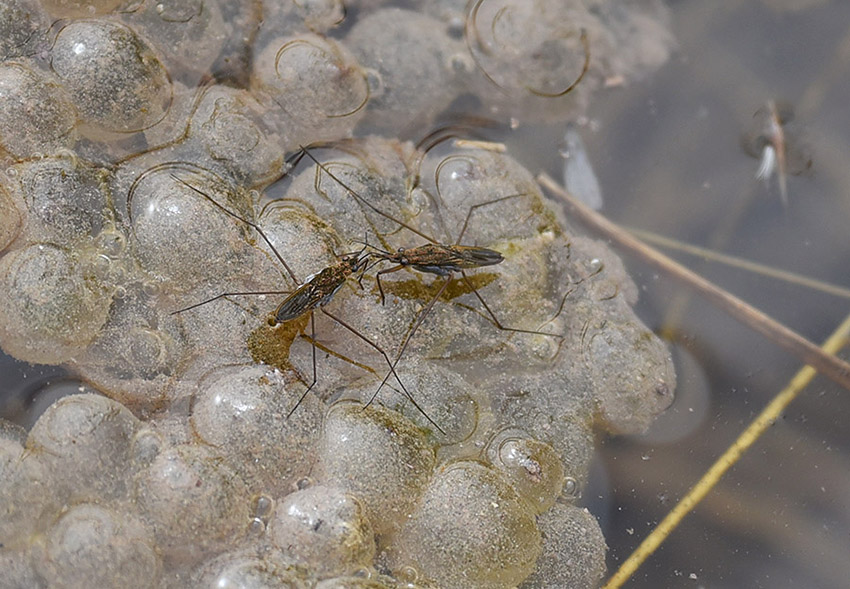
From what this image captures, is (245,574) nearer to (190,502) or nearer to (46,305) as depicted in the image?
(190,502)

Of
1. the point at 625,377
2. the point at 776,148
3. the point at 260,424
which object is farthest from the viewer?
the point at 776,148

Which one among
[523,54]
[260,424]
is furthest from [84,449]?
[523,54]

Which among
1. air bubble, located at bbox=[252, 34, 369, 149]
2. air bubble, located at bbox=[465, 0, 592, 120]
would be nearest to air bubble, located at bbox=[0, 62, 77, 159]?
air bubble, located at bbox=[252, 34, 369, 149]

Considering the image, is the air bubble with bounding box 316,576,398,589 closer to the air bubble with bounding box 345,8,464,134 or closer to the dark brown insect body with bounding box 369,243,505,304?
the dark brown insect body with bounding box 369,243,505,304

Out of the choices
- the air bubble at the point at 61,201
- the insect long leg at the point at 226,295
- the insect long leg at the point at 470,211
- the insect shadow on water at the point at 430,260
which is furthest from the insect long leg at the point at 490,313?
the air bubble at the point at 61,201

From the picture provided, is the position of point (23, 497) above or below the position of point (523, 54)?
below
